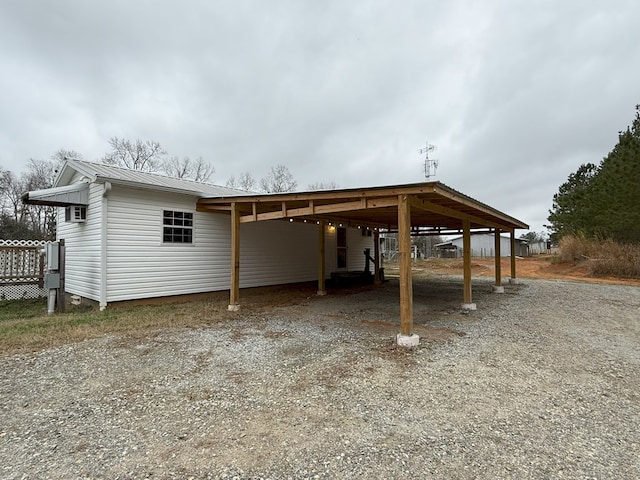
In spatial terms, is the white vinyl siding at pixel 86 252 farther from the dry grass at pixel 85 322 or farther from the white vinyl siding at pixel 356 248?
the white vinyl siding at pixel 356 248

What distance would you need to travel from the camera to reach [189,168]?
29.3 metres

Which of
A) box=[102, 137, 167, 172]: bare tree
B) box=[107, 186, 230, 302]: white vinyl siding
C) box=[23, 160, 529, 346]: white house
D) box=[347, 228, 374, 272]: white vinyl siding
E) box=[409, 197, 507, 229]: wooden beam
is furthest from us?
box=[102, 137, 167, 172]: bare tree

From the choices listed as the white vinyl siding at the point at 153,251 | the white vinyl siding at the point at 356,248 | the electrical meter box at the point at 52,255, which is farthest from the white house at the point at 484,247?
the electrical meter box at the point at 52,255

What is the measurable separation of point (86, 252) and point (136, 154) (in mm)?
22528

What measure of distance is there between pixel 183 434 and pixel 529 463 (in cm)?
240

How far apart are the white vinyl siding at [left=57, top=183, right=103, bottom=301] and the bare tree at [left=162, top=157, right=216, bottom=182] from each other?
21.5 meters

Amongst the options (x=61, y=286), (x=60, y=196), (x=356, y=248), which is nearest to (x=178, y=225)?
(x=60, y=196)

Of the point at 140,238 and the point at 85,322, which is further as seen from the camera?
the point at 140,238

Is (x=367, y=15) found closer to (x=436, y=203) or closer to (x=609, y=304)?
(x=436, y=203)

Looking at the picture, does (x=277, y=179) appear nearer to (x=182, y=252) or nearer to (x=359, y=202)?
(x=182, y=252)

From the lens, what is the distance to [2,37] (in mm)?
10000

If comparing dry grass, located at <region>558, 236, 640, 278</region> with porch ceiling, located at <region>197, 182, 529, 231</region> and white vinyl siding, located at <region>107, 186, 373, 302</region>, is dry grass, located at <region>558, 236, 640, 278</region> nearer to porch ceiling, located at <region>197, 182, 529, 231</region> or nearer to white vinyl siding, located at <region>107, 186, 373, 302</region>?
porch ceiling, located at <region>197, 182, 529, 231</region>

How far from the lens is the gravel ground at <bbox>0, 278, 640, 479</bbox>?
6.81 feet

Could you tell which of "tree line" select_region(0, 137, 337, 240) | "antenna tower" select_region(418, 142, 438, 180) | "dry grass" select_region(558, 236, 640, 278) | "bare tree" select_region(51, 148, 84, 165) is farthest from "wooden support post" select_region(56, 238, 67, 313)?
"dry grass" select_region(558, 236, 640, 278)
